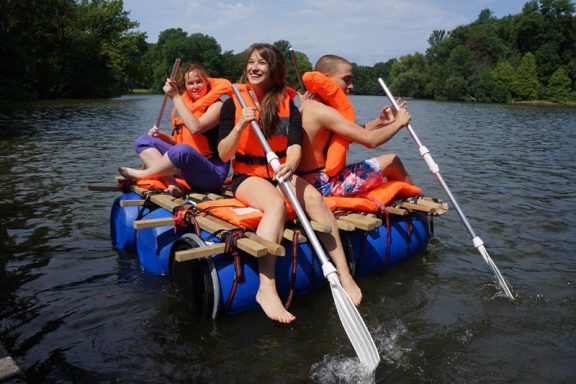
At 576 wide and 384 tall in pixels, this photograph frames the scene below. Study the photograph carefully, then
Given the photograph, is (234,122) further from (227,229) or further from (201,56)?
(201,56)

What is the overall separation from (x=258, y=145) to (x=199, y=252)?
4.21ft

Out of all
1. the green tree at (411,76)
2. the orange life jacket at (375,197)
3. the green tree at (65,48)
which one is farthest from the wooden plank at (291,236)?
the green tree at (411,76)

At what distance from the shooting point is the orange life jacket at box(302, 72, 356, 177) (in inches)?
178

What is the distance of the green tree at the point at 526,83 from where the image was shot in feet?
201

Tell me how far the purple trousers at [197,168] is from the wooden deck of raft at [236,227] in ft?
0.51

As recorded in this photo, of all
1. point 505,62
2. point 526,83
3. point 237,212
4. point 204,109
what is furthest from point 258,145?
point 505,62

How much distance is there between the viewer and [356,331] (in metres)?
3.33

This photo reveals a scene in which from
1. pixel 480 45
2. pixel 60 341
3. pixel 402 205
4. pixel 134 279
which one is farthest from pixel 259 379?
pixel 480 45

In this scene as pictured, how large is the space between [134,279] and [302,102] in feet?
7.82

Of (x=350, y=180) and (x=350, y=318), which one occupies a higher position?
(x=350, y=180)

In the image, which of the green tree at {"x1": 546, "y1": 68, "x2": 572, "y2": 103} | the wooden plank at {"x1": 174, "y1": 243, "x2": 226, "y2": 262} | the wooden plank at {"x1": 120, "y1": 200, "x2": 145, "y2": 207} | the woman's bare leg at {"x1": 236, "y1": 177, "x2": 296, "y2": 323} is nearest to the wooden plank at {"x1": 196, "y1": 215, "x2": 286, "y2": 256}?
the woman's bare leg at {"x1": 236, "y1": 177, "x2": 296, "y2": 323}

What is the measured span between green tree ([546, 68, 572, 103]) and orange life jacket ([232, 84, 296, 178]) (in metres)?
64.7

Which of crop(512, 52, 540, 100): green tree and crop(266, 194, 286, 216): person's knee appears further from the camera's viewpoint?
crop(512, 52, 540, 100): green tree

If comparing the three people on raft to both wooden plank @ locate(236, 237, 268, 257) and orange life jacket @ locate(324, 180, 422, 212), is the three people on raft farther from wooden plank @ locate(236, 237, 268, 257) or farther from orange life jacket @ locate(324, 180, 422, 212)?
wooden plank @ locate(236, 237, 268, 257)
